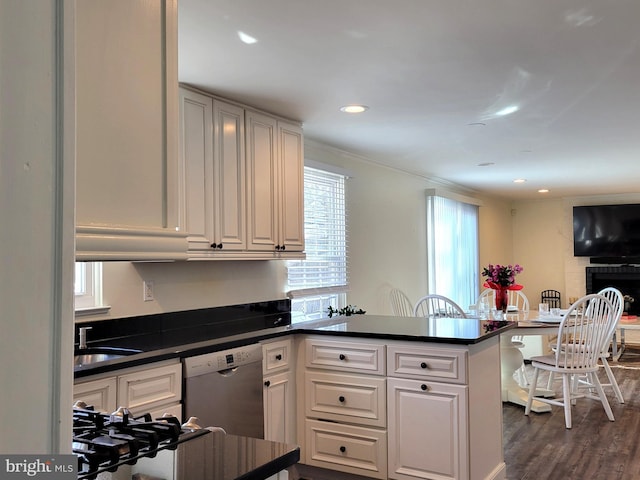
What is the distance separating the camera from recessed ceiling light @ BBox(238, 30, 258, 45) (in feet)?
7.73

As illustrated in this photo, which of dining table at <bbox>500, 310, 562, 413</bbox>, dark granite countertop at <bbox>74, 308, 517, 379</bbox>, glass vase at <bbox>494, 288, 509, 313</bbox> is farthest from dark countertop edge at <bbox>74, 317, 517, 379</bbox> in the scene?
glass vase at <bbox>494, 288, 509, 313</bbox>

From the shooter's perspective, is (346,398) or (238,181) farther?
(238,181)

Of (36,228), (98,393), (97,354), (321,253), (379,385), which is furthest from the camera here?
(321,253)

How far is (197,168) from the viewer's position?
3.10 m

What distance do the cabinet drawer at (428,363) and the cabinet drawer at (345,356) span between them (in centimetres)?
8

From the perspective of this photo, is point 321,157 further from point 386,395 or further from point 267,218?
point 386,395

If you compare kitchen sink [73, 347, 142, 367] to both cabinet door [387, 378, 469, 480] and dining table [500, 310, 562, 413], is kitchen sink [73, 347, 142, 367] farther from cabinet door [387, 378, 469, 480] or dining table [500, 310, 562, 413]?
dining table [500, 310, 562, 413]

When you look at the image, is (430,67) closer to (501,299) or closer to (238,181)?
(238,181)

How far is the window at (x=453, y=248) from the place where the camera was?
6.61m

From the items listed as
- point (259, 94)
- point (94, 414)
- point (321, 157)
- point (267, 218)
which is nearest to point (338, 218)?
point (321, 157)

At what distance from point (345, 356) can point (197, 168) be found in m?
1.33

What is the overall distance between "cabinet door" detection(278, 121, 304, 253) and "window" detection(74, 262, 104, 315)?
1264mm

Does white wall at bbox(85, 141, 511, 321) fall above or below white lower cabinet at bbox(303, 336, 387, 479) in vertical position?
above

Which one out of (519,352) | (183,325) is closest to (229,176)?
(183,325)
